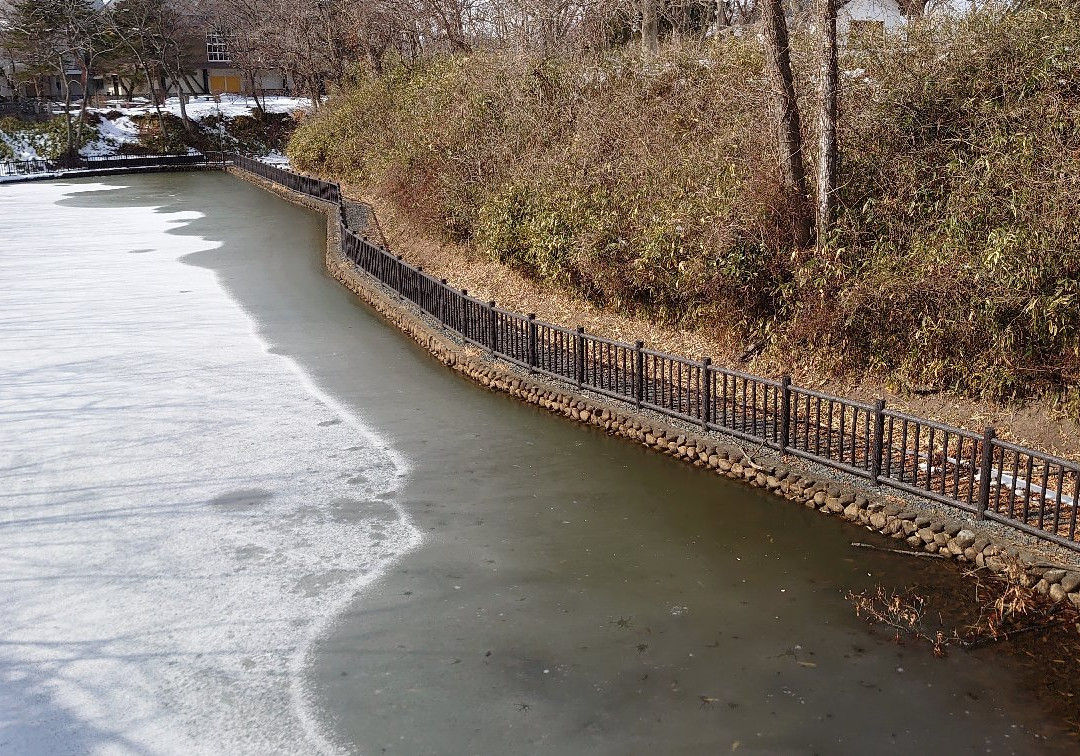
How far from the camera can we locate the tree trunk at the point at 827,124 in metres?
11.7

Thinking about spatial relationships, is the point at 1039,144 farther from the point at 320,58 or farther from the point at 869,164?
the point at 320,58

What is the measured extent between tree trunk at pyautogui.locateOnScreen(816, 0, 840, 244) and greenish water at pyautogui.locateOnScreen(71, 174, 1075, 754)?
14.0 feet

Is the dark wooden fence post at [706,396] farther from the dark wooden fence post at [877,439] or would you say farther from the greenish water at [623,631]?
the dark wooden fence post at [877,439]

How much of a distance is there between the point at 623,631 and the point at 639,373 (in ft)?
15.5

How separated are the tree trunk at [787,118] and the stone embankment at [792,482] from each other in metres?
3.65

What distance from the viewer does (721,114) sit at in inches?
618

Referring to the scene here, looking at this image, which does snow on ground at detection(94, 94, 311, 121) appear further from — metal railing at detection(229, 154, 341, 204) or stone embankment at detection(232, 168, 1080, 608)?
stone embankment at detection(232, 168, 1080, 608)

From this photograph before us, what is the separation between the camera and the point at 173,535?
343 inches

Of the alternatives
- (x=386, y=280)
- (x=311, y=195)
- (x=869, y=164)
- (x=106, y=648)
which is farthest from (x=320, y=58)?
(x=106, y=648)

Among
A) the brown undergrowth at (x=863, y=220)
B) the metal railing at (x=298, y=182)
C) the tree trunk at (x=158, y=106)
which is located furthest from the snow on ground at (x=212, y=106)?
the brown undergrowth at (x=863, y=220)

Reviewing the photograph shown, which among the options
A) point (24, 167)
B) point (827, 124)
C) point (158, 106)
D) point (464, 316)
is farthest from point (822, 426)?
point (158, 106)

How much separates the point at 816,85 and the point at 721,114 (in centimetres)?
192

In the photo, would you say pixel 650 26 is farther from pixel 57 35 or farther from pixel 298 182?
pixel 57 35

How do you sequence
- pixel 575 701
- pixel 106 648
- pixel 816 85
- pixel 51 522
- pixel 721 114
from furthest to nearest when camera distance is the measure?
1. pixel 721 114
2. pixel 816 85
3. pixel 51 522
4. pixel 106 648
5. pixel 575 701
